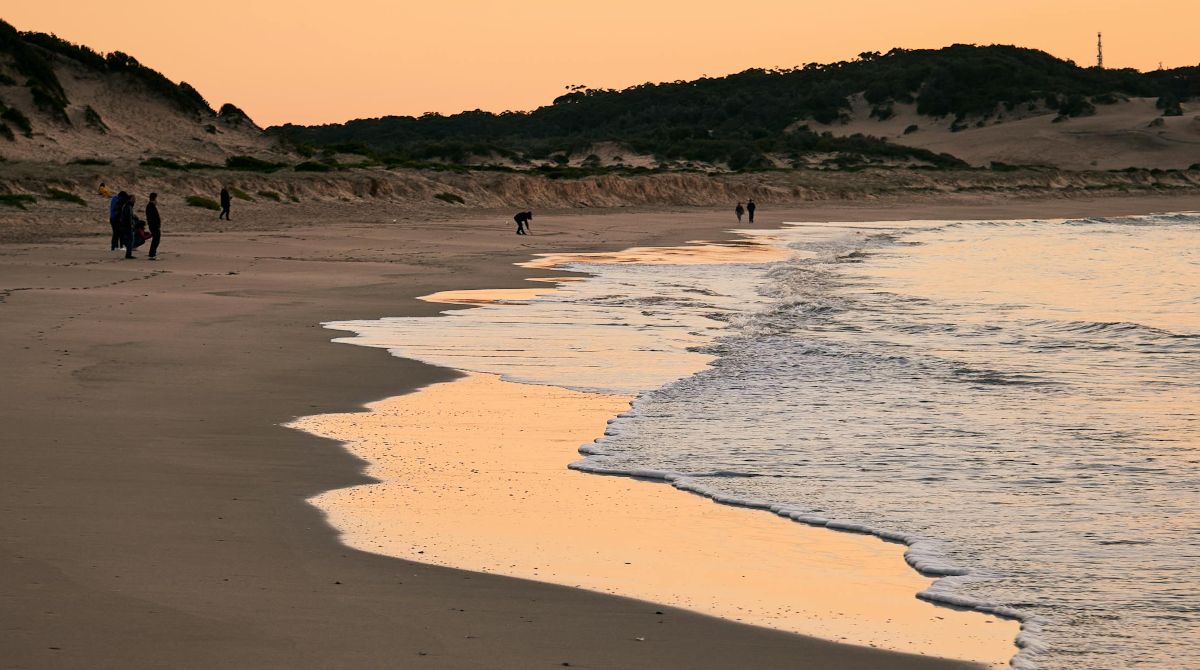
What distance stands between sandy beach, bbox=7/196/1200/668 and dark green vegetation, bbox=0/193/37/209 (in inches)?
691

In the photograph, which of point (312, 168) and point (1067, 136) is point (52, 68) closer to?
point (312, 168)

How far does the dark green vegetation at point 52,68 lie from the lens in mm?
57625

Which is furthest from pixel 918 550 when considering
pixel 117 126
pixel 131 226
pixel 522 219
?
pixel 117 126

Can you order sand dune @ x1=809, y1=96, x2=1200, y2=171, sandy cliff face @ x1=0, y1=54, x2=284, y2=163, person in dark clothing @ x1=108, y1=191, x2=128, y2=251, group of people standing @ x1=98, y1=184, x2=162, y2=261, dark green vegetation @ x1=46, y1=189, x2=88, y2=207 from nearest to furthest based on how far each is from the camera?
group of people standing @ x1=98, y1=184, x2=162, y2=261 < person in dark clothing @ x1=108, y1=191, x2=128, y2=251 < dark green vegetation @ x1=46, y1=189, x2=88, y2=207 < sandy cliff face @ x1=0, y1=54, x2=284, y2=163 < sand dune @ x1=809, y1=96, x2=1200, y2=171

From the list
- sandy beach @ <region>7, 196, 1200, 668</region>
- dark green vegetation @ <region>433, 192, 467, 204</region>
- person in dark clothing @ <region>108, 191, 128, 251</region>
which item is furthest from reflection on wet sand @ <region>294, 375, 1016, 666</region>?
dark green vegetation @ <region>433, 192, 467, 204</region>

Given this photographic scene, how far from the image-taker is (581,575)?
6020 mm

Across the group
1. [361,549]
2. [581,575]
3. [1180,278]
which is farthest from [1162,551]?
[1180,278]

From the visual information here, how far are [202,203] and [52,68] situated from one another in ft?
86.3

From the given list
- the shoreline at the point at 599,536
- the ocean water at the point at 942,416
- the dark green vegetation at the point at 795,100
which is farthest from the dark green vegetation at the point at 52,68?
the dark green vegetation at the point at 795,100

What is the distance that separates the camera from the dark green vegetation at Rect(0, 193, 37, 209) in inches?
1316

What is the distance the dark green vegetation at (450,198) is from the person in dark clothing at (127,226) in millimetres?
25049

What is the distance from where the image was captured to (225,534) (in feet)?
21.1

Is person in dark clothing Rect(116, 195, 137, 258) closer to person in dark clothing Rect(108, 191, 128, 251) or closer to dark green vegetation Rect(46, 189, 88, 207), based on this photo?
person in dark clothing Rect(108, 191, 128, 251)

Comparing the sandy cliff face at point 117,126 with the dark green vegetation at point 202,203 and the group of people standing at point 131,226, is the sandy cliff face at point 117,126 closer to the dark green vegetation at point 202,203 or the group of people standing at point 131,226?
the dark green vegetation at point 202,203
